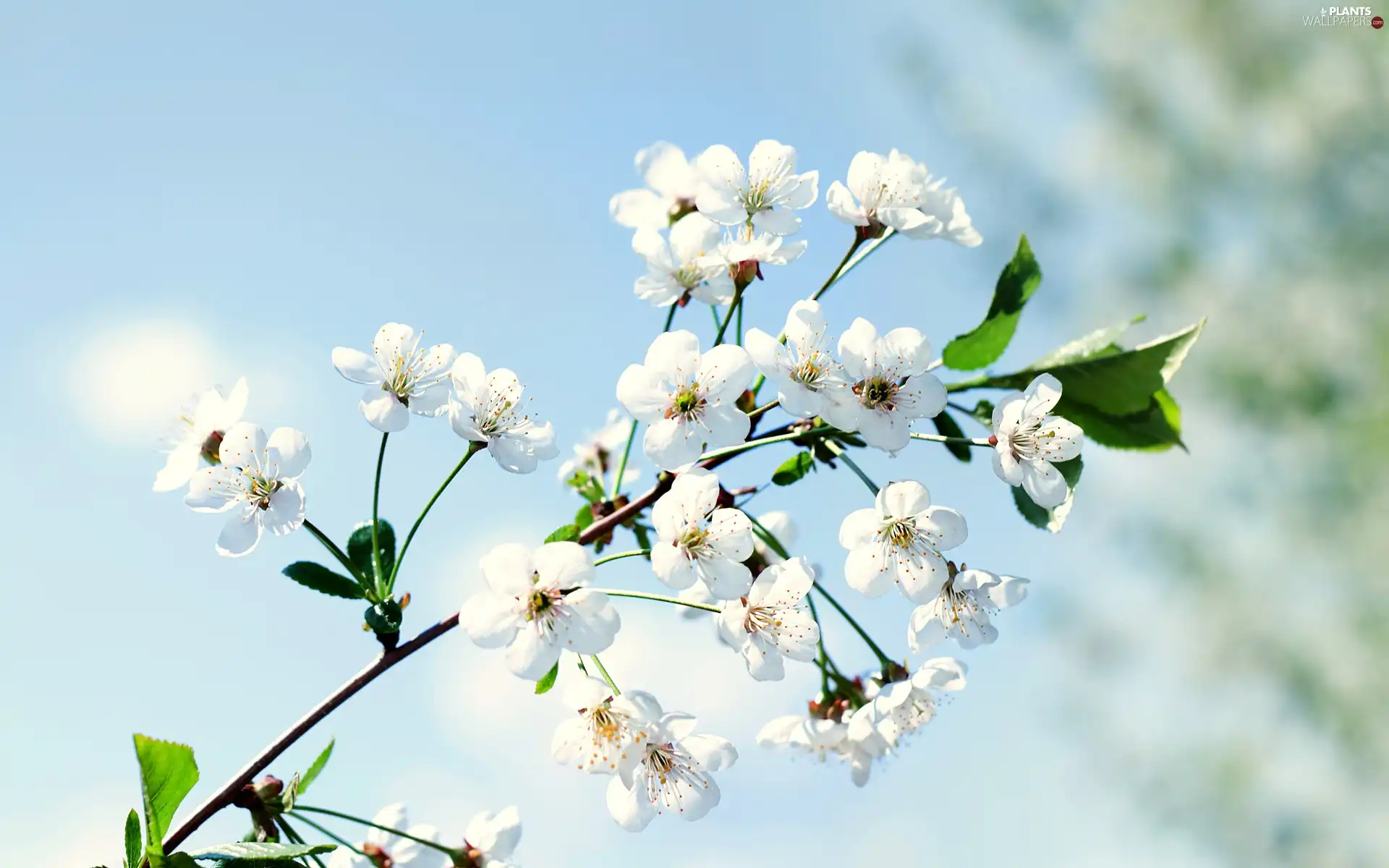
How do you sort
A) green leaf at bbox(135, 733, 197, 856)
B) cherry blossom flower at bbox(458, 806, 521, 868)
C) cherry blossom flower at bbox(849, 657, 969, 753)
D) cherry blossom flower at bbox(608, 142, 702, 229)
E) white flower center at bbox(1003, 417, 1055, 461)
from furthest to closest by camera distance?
cherry blossom flower at bbox(608, 142, 702, 229) → cherry blossom flower at bbox(849, 657, 969, 753) → cherry blossom flower at bbox(458, 806, 521, 868) → white flower center at bbox(1003, 417, 1055, 461) → green leaf at bbox(135, 733, 197, 856)

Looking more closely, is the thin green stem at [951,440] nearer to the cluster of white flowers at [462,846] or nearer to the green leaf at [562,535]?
the green leaf at [562,535]

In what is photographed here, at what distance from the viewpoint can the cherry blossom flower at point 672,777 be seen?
4.14ft

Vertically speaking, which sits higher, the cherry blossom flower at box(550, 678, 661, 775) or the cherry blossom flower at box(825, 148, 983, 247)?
the cherry blossom flower at box(825, 148, 983, 247)

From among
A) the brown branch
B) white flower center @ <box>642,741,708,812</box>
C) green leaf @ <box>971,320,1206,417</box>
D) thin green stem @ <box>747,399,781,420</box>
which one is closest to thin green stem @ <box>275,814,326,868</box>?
the brown branch

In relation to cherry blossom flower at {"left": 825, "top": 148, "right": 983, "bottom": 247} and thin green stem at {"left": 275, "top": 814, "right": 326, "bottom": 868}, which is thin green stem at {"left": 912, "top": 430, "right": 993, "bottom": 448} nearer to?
cherry blossom flower at {"left": 825, "top": 148, "right": 983, "bottom": 247}

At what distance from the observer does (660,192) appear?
1742mm

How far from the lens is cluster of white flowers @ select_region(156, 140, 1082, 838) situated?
1.20m

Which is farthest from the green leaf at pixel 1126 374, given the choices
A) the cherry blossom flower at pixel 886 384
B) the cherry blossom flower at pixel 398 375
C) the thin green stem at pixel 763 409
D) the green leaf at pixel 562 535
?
the cherry blossom flower at pixel 398 375

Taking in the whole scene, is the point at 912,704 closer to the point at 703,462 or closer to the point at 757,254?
the point at 703,462

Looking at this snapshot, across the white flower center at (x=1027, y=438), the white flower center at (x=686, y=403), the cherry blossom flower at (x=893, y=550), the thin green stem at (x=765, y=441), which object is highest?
the white flower center at (x=686, y=403)

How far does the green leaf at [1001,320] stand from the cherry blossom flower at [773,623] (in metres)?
0.38

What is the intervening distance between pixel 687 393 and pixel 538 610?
0.32 m

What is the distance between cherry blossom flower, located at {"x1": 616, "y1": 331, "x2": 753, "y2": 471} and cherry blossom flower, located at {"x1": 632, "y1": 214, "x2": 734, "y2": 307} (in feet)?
0.75

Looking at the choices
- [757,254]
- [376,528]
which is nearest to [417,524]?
[376,528]
